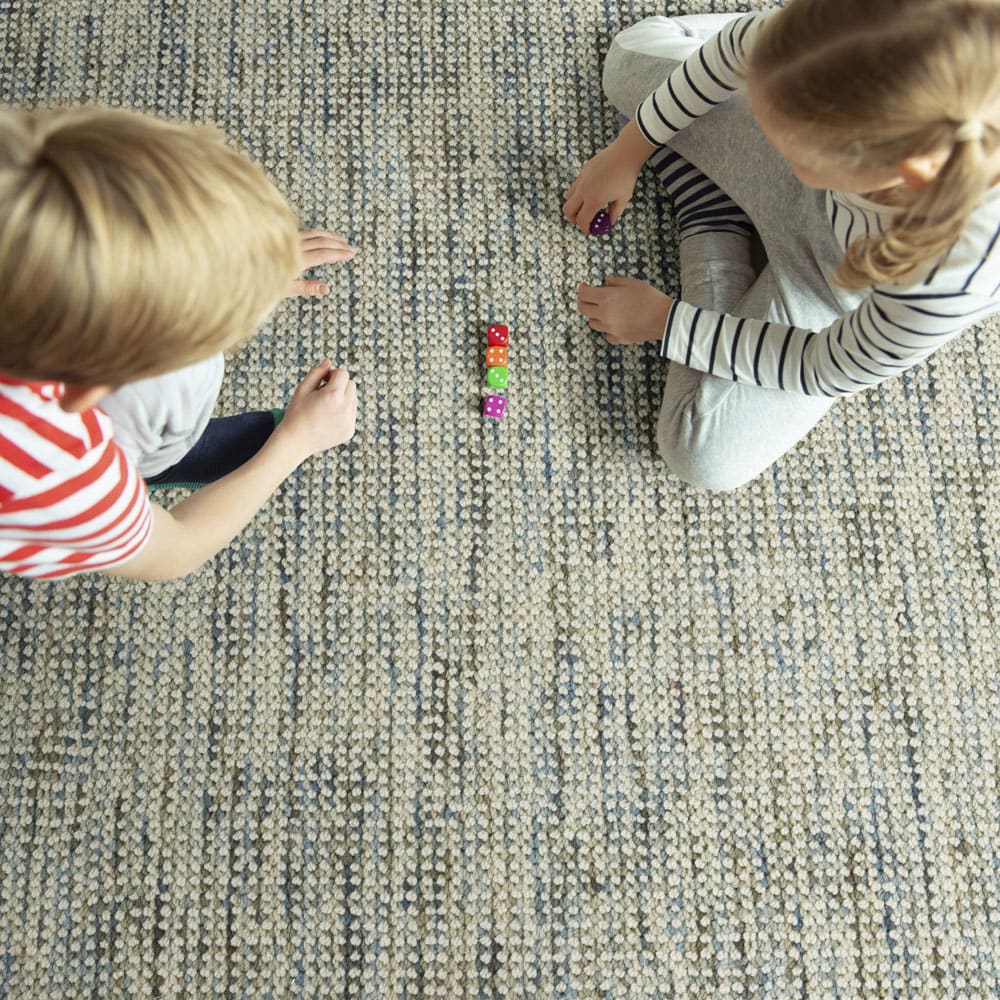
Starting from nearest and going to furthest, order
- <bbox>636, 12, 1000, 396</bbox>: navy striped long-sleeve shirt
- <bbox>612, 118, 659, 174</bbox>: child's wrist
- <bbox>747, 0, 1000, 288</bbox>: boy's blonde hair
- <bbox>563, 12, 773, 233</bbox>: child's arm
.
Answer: <bbox>747, 0, 1000, 288</bbox>: boy's blonde hair < <bbox>636, 12, 1000, 396</bbox>: navy striped long-sleeve shirt < <bbox>563, 12, 773, 233</bbox>: child's arm < <bbox>612, 118, 659, 174</bbox>: child's wrist

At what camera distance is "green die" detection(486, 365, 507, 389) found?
924mm

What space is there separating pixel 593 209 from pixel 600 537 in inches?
13.6

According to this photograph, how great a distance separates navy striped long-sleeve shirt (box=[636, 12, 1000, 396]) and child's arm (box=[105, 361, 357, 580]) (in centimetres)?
32

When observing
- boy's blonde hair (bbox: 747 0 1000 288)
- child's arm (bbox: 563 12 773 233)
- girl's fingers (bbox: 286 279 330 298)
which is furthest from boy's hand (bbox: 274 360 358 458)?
boy's blonde hair (bbox: 747 0 1000 288)

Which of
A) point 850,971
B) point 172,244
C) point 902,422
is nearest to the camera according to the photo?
point 172,244

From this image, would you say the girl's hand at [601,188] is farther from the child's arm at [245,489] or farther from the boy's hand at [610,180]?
the child's arm at [245,489]

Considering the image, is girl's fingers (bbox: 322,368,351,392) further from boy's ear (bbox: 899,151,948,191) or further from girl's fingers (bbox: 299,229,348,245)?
boy's ear (bbox: 899,151,948,191)

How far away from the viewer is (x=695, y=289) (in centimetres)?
93

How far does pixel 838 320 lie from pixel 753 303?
5.0 inches

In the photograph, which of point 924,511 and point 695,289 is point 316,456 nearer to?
point 695,289

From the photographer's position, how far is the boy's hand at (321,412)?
81 cm

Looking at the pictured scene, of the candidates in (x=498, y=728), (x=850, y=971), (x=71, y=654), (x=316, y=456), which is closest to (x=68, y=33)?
(x=316, y=456)

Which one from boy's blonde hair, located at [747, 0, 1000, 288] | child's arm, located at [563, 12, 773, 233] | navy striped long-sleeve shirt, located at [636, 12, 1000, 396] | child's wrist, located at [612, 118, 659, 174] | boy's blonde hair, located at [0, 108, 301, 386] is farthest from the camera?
child's wrist, located at [612, 118, 659, 174]

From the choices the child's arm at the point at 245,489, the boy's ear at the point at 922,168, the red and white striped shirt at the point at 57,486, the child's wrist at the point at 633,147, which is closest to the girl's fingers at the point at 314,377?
the child's arm at the point at 245,489
